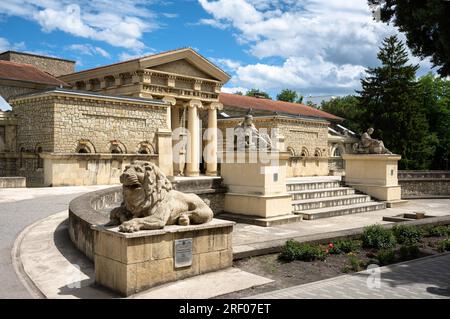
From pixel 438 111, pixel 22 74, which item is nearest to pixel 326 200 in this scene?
pixel 22 74

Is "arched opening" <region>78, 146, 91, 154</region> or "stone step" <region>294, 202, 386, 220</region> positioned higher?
"arched opening" <region>78, 146, 91, 154</region>

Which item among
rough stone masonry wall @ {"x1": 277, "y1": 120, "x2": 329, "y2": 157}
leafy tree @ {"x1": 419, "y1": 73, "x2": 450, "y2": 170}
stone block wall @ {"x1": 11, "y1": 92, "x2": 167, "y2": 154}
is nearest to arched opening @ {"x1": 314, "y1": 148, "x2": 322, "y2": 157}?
rough stone masonry wall @ {"x1": 277, "y1": 120, "x2": 329, "y2": 157}

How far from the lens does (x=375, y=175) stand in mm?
21312

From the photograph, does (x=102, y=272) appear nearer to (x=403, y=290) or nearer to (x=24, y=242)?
(x=24, y=242)

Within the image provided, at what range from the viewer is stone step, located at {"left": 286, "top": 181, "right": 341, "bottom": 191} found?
62.1ft

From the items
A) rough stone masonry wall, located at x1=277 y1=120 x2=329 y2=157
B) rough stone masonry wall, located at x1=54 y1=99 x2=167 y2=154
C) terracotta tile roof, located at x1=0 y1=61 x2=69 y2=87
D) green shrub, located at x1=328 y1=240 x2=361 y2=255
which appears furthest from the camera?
rough stone masonry wall, located at x1=277 y1=120 x2=329 y2=157

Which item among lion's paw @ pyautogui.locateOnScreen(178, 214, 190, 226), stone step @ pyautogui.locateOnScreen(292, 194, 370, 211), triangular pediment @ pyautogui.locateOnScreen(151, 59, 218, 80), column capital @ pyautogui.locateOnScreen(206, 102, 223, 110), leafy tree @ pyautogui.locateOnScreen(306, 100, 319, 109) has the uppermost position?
leafy tree @ pyautogui.locateOnScreen(306, 100, 319, 109)

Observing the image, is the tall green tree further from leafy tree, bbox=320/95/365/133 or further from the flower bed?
the flower bed

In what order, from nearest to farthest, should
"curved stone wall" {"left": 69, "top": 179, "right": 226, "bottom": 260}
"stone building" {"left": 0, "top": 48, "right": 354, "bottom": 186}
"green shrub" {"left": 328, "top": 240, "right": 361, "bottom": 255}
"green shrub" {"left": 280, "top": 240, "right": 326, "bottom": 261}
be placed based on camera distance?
"curved stone wall" {"left": 69, "top": 179, "right": 226, "bottom": 260}
"green shrub" {"left": 280, "top": 240, "right": 326, "bottom": 261}
"green shrub" {"left": 328, "top": 240, "right": 361, "bottom": 255}
"stone building" {"left": 0, "top": 48, "right": 354, "bottom": 186}

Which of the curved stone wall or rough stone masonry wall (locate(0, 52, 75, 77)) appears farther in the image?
rough stone masonry wall (locate(0, 52, 75, 77))

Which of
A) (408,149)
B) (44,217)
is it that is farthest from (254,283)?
(408,149)

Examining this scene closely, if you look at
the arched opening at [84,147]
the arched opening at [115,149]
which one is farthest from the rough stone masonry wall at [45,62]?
the arched opening at [84,147]

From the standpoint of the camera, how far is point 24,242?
8.71 meters

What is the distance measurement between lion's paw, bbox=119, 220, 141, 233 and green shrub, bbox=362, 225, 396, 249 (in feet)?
18.7
